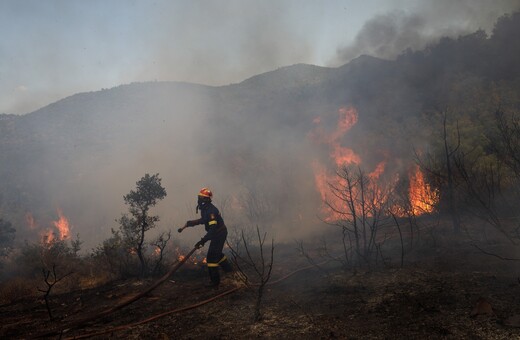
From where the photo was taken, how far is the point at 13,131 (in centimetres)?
3691

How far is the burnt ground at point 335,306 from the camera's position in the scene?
13.4ft

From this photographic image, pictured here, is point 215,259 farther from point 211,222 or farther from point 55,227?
point 55,227

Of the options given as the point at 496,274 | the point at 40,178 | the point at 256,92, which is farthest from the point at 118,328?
the point at 256,92

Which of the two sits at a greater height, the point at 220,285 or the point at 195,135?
the point at 195,135

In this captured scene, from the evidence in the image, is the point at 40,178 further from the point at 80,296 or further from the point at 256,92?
the point at 256,92

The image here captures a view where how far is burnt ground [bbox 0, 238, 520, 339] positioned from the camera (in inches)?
161

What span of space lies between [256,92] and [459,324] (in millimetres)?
47180

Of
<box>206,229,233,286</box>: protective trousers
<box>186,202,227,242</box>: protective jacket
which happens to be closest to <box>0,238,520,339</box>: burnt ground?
<box>206,229,233,286</box>: protective trousers

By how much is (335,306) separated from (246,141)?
2585 cm

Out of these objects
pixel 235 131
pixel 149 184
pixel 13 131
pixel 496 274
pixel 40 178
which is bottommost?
pixel 496 274

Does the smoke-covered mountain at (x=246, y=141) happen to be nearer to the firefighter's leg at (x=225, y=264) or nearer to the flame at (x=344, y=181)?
the flame at (x=344, y=181)

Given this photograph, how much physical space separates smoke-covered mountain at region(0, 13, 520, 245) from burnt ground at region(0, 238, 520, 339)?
8834 millimetres

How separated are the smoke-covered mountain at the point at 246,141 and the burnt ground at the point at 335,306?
348 inches

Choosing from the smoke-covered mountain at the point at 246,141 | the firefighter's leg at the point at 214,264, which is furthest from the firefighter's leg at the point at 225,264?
the smoke-covered mountain at the point at 246,141
